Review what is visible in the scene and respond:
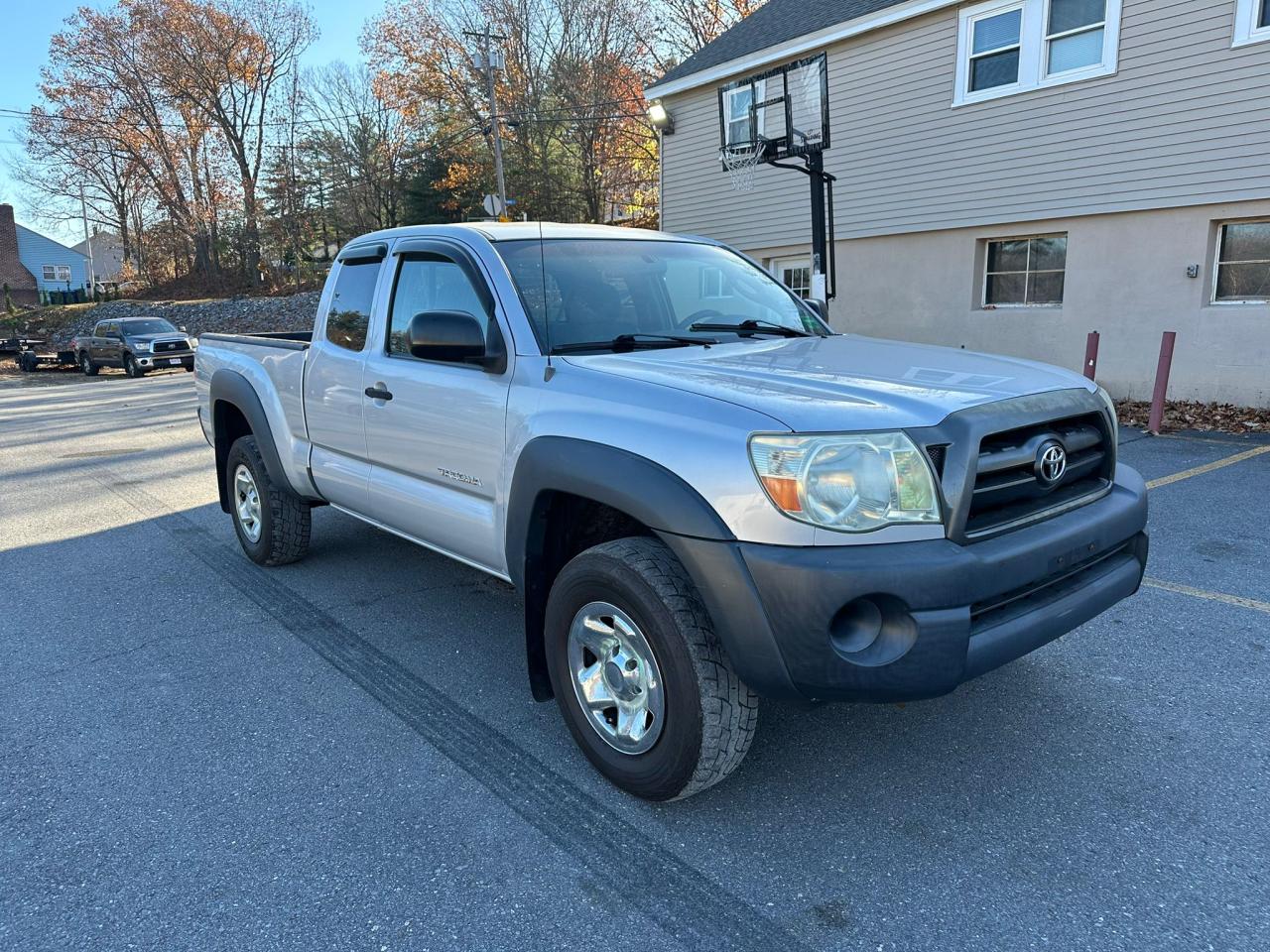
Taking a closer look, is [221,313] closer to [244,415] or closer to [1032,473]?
[244,415]

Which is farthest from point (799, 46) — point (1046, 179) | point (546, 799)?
point (546, 799)

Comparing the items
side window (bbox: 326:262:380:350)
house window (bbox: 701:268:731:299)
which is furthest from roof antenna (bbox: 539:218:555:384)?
side window (bbox: 326:262:380:350)

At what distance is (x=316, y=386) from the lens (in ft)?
15.2

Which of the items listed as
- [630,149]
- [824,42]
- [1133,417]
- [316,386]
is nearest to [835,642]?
[316,386]

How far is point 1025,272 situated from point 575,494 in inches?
448

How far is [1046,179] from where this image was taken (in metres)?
11.6

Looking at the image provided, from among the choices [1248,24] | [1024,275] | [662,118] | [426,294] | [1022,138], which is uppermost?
[662,118]

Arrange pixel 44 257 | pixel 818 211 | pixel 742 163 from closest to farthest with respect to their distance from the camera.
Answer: pixel 818 211
pixel 742 163
pixel 44 257

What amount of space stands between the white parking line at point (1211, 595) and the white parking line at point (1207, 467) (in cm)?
240

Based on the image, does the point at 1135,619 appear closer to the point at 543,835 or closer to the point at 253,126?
the point at 543,835

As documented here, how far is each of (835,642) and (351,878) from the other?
157cm

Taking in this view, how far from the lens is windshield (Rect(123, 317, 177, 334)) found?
2366cm

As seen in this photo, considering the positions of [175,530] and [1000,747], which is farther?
[175,530]

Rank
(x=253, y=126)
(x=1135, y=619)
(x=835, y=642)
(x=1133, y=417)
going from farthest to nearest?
1. (x=253, y=126)
2. (x=1133, y=417)
3. (x=1135, y=619)
4. (x=835, y=642)
